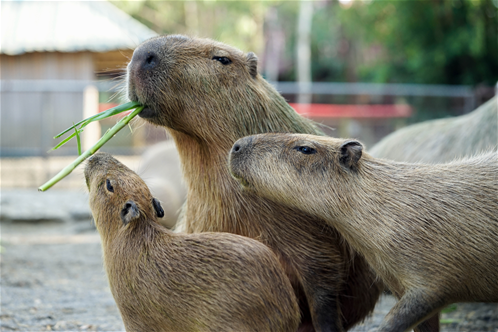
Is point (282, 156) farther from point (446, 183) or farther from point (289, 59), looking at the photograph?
point (289, 59)

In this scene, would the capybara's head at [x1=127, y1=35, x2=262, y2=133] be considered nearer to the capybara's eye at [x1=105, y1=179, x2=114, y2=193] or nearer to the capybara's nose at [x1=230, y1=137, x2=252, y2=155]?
the capybara's nose at [x1=230, y1=137, x2=252, y2=155]

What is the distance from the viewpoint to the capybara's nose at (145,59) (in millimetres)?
3002

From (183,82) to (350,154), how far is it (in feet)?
3.23

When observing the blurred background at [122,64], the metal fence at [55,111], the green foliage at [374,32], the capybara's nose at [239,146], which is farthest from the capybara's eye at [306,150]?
the metal fence at [55,111]

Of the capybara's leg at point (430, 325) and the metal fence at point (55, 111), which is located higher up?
the metal fence at point (55, 111)

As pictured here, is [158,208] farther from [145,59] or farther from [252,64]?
[252,64]

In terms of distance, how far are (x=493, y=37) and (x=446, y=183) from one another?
594 inches

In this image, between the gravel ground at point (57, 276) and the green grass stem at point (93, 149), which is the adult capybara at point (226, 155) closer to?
the green grass stem at point (93, 149)

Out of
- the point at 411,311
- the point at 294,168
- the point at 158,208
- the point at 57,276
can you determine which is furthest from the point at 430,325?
the point at 57,276

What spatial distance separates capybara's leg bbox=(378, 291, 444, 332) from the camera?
A: 99.8 inches

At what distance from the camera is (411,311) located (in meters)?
2.54

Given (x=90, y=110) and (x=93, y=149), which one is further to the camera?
(x=90, y=110)

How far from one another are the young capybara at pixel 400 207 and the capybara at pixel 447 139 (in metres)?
1.77

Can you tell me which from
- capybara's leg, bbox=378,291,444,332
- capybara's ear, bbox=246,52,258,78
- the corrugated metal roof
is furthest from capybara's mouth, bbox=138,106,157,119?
the corrugated metal roof
